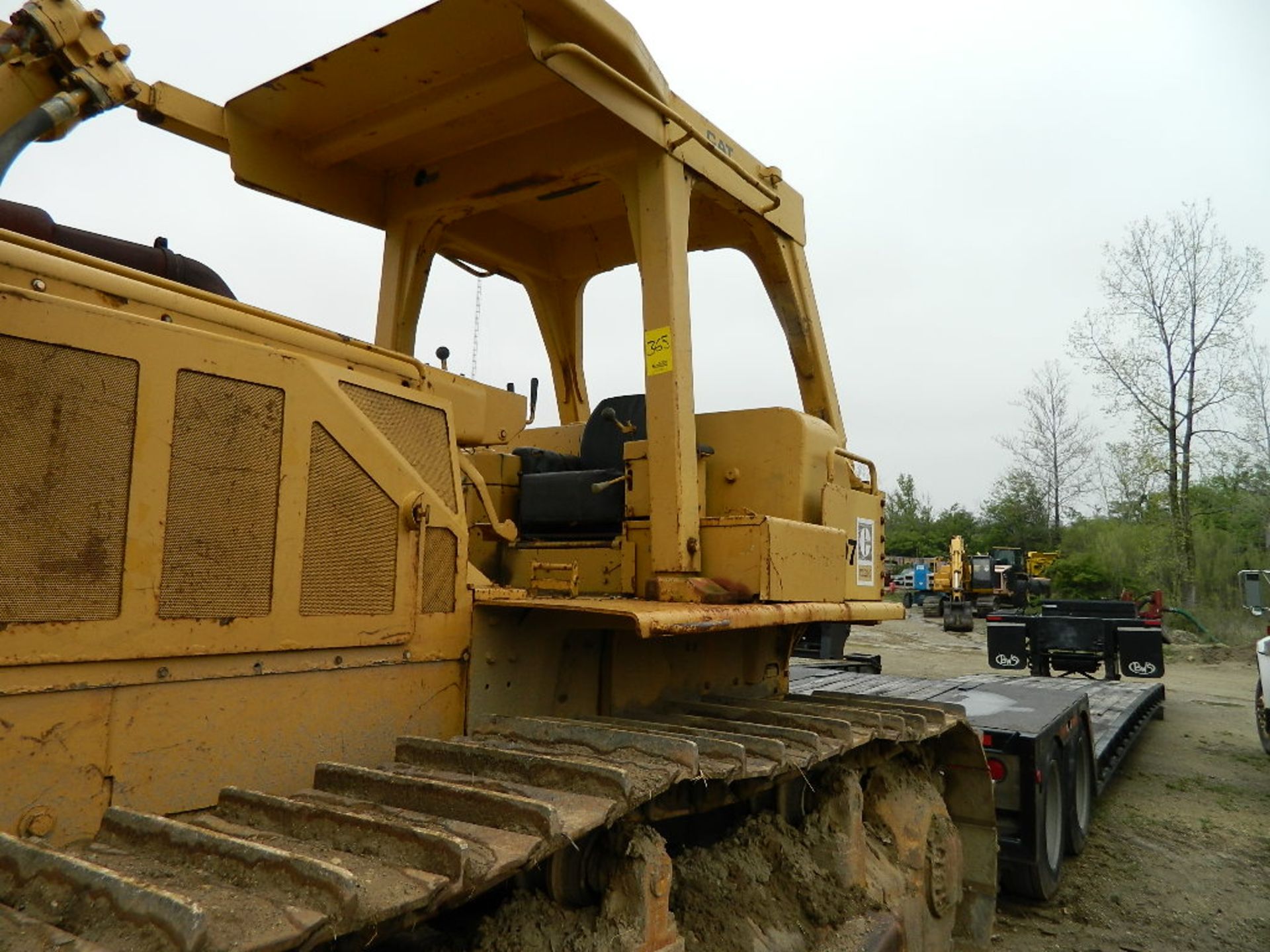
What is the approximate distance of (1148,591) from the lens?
1043 inches

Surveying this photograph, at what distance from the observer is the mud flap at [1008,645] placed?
1138 centimetres

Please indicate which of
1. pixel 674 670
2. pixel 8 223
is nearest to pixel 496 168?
pixel 8 223

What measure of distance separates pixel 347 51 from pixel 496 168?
0.78m

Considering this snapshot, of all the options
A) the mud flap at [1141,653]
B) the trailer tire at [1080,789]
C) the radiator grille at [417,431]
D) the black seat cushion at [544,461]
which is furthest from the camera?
the mud flap at [1141,653]

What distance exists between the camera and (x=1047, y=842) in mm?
5434

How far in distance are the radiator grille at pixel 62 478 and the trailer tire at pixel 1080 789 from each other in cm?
578

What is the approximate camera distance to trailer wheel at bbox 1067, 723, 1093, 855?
6.00 meters

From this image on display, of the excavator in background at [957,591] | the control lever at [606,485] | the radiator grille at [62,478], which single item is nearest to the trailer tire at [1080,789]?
the control lever at [606,485]

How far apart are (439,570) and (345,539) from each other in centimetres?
35

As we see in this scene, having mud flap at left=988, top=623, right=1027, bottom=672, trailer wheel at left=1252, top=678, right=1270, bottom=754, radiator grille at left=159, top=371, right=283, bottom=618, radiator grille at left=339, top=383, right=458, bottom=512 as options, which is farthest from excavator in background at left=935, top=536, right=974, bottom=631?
radiator grille at left=159, top=371, right=283, bottom=618

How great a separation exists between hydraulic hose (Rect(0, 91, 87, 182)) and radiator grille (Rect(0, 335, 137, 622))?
1.04 m

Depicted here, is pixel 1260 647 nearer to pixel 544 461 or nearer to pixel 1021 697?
pixel 1021 697

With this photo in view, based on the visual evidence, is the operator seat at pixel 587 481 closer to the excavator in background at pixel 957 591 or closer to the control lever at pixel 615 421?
the control lever at pixel 615 421

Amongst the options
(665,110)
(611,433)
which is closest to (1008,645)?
(611,433)
